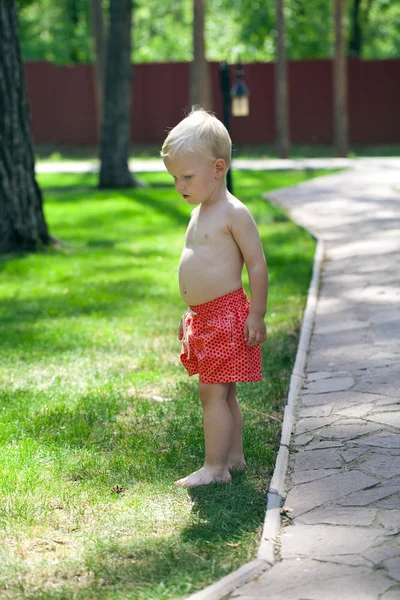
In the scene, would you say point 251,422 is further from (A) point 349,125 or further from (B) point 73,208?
(A) point 349,125

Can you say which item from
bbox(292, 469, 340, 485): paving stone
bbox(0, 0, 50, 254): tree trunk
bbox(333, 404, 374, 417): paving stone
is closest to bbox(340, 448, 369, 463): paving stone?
bbox(292, 469, 340, 485): paving stone

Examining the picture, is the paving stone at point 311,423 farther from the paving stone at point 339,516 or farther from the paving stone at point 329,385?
the paving stone at point 339,516

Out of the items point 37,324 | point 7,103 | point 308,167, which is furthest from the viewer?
point 308,167

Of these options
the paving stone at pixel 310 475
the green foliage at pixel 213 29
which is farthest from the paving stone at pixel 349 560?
the green foliage at pixel 213 29

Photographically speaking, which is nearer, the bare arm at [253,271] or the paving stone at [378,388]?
the bare arm at [253,271]

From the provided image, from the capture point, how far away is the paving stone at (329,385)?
17.0 feet

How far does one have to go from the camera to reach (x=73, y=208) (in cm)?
1432

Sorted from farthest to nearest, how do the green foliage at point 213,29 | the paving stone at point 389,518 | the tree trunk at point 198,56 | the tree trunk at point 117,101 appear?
1. the green foliage at point 213,29
2. the tree trunk at point 198,56
3. the tree trunk at point 117,101
4. the paving stone at point 389,518

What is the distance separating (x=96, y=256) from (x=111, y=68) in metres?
7.42

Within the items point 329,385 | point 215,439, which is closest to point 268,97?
point 329,385

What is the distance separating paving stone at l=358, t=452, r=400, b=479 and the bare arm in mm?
685

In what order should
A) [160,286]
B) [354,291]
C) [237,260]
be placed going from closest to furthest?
[237,260] < [354,291] < [160,286]

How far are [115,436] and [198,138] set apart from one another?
156cm

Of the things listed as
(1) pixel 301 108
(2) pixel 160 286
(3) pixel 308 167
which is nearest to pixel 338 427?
(2) pixel 160 286
